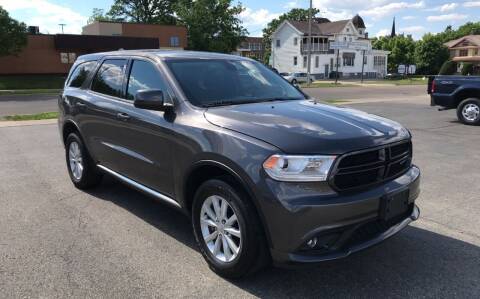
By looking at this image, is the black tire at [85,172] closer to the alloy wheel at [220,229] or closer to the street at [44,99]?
the alloy wheel at [220,229]

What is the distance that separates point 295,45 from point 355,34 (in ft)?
37.4

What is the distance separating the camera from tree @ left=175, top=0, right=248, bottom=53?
64.2 m

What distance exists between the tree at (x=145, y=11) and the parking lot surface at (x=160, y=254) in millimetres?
71318

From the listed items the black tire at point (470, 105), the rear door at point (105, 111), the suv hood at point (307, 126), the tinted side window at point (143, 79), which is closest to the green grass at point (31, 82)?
the black tire at point (470, 105)

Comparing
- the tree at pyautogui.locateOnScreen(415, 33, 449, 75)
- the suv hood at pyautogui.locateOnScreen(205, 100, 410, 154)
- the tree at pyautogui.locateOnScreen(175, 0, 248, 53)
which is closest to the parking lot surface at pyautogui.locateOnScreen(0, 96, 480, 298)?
the suv hood at pyautogui.locateOnScreen(205, 100, 410, 154)

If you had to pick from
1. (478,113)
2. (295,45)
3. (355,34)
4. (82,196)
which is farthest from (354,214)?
(355,34)

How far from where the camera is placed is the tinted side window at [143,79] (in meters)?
4.38

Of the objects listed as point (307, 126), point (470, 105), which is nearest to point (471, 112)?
point (470, 105)

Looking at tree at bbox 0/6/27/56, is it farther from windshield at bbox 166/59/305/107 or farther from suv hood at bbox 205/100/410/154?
suv hood at bbox 205/100/410/154

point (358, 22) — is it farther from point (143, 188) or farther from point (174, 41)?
point (143, 188)

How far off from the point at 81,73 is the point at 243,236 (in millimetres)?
3900

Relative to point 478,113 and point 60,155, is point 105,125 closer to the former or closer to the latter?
point 60,155

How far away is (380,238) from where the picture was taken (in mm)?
3365

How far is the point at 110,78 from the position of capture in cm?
529
